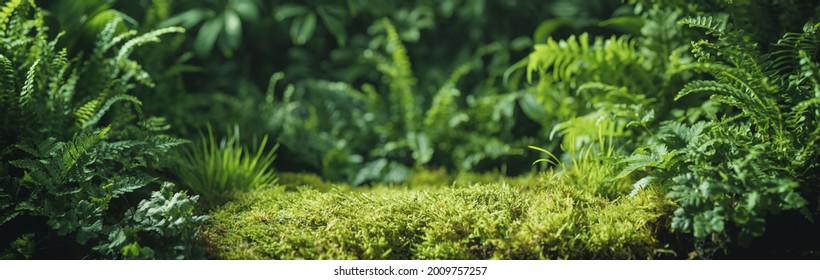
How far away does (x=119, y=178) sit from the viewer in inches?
80.7

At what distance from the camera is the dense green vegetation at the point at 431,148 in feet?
6.19

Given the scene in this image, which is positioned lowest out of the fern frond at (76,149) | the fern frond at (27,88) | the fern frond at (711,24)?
the fern frond at (76,149)

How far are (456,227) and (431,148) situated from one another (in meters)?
1.37

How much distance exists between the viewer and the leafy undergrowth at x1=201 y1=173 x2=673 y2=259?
1888 mm

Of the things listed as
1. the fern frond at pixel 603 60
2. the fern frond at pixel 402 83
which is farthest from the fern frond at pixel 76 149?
the fern frond at pixel 603 60

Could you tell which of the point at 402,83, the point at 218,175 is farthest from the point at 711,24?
the point at 218,175

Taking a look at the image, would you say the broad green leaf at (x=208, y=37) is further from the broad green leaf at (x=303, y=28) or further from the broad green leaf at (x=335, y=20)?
the broad green leaf at (x=335, y=20)

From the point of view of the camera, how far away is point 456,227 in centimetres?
199

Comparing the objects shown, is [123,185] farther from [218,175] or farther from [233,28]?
[233,28]

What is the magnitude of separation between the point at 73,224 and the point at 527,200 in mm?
1677

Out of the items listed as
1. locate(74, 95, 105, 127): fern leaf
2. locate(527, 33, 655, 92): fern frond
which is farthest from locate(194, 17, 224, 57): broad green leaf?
locate(527, 33, 655, 92): fern frond

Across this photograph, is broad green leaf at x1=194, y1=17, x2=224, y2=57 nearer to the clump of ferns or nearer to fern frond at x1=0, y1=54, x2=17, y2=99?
the clump of ferns
